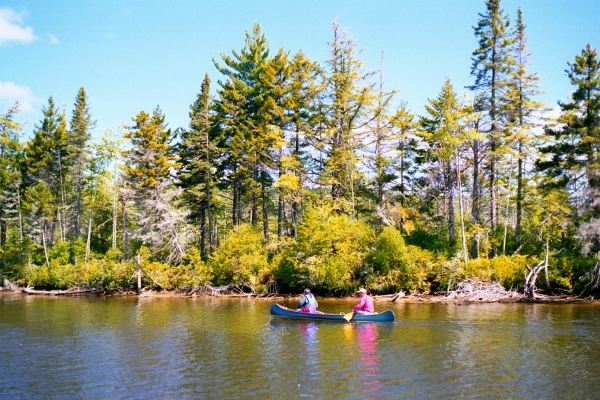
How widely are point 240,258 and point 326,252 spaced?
651cm

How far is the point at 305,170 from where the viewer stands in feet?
127

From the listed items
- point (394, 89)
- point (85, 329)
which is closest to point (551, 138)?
point (394, 89)

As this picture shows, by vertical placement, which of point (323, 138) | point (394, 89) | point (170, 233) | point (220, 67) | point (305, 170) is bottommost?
point (170, 233)

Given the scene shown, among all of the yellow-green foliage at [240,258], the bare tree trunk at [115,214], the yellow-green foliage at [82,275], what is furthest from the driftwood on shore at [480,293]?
the bare tree trunk at [115,214]

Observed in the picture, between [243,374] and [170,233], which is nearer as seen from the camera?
[243,374]

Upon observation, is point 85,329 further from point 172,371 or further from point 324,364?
point 324,364

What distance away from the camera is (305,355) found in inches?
646

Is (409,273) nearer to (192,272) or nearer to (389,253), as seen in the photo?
(389,253)

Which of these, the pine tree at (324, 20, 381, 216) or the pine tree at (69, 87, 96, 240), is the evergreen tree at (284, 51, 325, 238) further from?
the pine tree at (69, 87, 96, 240)

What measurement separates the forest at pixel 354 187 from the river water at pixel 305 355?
6456 mm

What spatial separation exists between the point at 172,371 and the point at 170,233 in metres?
26.3

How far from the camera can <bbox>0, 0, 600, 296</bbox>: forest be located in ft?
98.6

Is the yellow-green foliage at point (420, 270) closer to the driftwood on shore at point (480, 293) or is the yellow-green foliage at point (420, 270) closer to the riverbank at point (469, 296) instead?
the riverbank at point (469, 296)

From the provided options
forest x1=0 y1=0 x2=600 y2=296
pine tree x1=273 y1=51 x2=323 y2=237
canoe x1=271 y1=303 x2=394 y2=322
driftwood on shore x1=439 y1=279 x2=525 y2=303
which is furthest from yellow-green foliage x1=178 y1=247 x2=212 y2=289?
driftwood on shore x1=439 y1=279 x2=525 y2=303
